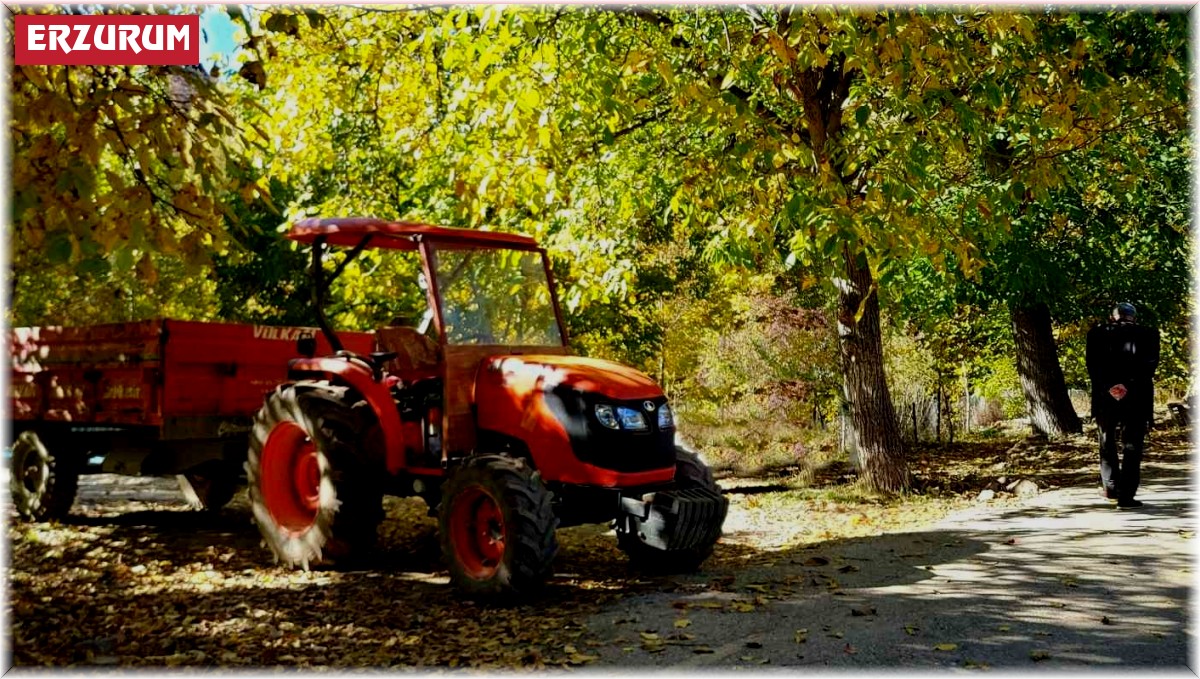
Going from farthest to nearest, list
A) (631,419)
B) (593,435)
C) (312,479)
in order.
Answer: (312,479) → (631,419) → (593,435)

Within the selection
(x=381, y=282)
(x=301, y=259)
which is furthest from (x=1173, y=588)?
(x=301, y=259)

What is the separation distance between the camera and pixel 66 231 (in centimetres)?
438

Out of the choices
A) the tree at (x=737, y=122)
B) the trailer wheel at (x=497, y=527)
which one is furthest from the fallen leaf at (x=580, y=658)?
the tree at (x=737, y=122)

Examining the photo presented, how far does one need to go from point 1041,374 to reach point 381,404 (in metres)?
13.7

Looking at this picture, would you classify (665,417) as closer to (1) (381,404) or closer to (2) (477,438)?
(2) (477,438)

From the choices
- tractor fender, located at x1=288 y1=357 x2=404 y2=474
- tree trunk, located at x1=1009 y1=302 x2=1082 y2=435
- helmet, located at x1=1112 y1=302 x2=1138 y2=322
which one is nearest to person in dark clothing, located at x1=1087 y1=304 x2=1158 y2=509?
helmet, located at x1=1112 y1=302 x2=1138 y2=322

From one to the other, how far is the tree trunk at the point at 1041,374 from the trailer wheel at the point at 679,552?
38.6ft

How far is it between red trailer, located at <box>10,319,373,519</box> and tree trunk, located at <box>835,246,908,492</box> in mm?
5155

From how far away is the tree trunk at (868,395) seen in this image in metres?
11.4

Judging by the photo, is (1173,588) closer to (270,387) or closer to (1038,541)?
(1038,541)

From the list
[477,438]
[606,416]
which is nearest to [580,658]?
[606,416]

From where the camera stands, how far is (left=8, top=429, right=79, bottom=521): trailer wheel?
31.4ft

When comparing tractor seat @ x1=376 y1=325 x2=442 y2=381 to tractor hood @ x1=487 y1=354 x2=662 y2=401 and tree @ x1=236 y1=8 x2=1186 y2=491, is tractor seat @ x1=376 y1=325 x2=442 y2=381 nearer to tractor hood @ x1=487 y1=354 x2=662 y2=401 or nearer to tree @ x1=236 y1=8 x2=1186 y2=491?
tractor hood @ x1=487 y1=354 x2=662 y2=401

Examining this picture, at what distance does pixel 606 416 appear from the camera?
6676 millimetres
